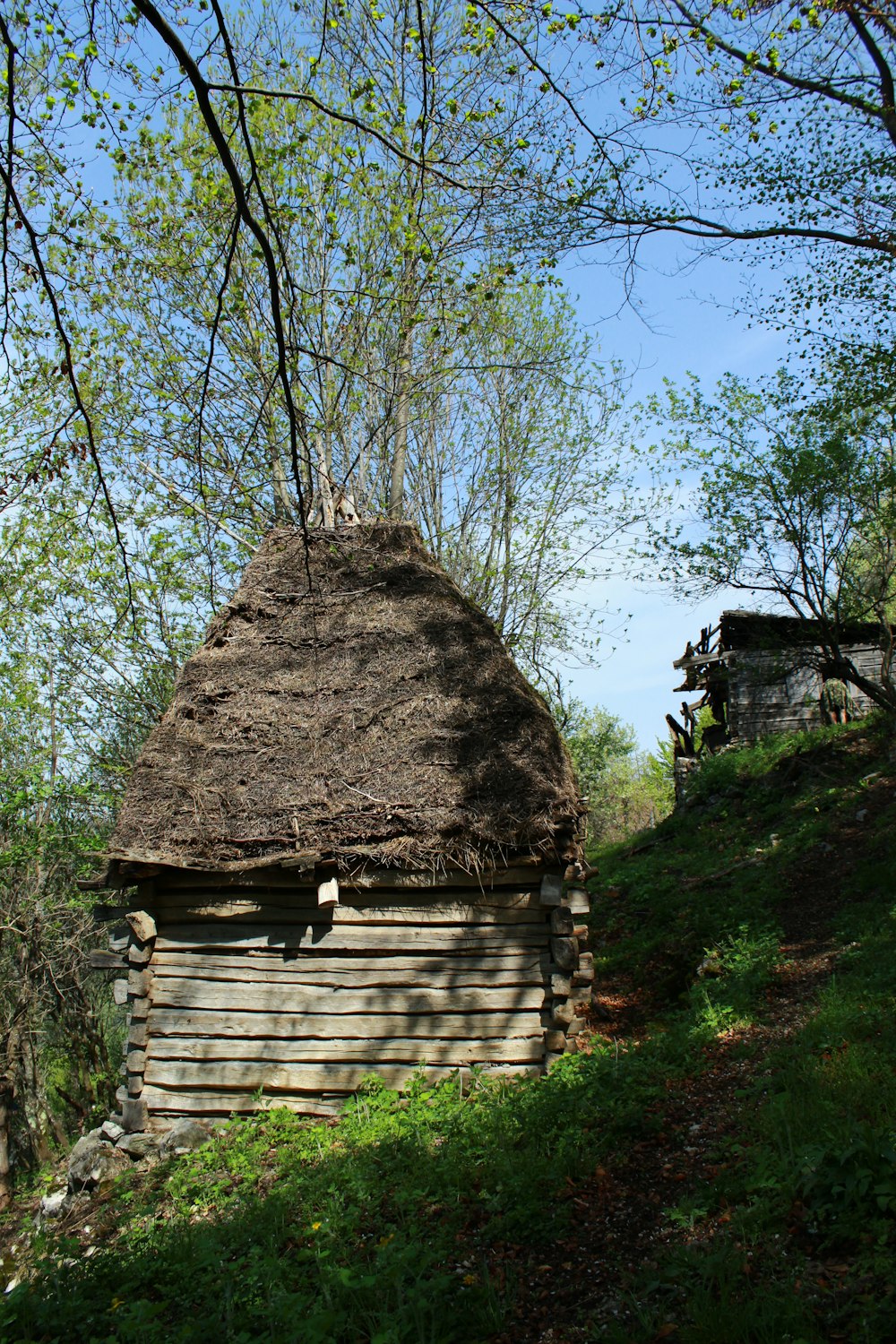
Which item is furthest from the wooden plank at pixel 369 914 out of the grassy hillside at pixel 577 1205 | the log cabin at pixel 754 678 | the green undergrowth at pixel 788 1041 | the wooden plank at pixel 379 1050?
the log cabin at pixel 754 678

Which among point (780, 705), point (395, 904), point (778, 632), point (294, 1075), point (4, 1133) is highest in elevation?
point (778, 632)

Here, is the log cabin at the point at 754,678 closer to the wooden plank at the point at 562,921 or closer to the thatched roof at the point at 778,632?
A: the thatched roof at the point at 778,632

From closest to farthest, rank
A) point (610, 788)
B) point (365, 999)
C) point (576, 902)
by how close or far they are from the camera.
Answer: point (365, 999) < point (576, 902) < point (610, 788)

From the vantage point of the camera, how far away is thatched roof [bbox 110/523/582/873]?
7.77 metres

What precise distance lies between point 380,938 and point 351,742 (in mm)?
1870

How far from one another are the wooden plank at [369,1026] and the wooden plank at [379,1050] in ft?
0.14

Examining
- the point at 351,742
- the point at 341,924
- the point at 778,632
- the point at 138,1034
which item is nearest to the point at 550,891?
the point at 341,924

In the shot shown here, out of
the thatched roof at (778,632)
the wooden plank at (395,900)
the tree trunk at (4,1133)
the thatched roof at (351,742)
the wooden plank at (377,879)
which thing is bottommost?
the tree trunk at (4,1133)

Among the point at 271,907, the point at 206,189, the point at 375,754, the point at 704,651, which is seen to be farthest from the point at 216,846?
the point at 704,651

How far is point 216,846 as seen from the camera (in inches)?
309

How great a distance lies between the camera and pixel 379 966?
7773 mm

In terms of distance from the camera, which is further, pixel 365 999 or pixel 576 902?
pixel 576 902

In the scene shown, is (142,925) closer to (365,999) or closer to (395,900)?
(365,999)

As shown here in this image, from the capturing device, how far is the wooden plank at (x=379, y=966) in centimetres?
776
